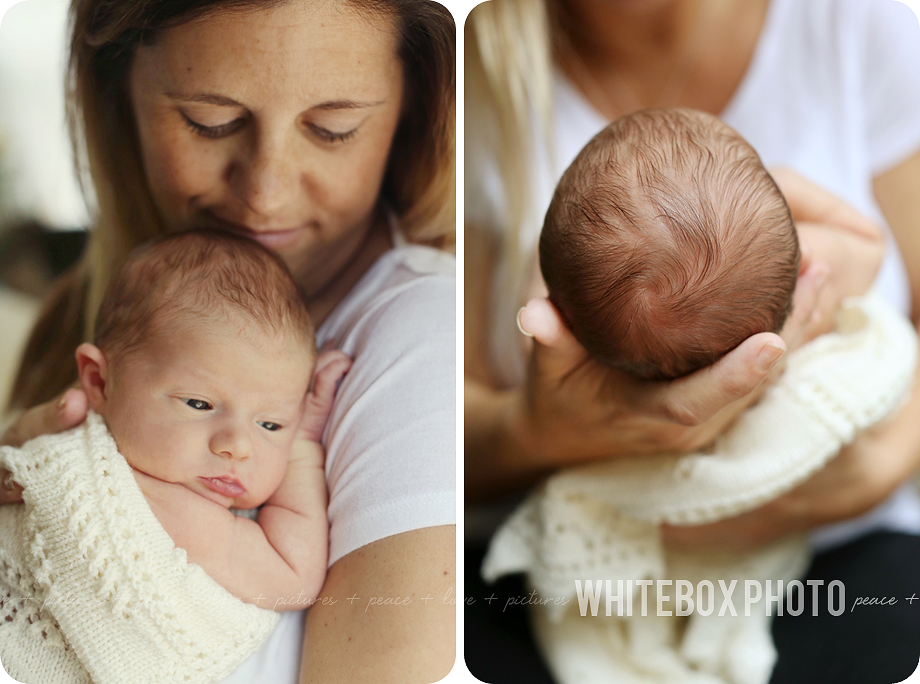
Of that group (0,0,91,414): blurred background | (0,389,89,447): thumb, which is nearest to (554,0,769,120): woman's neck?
(0,0,91,414): blurred background

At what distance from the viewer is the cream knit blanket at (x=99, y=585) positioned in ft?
1.84

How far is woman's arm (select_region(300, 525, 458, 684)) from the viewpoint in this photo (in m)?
0.61

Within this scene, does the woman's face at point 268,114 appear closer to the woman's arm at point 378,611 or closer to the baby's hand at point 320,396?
the baby's hand at point 320,396

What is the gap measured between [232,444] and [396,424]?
16cm

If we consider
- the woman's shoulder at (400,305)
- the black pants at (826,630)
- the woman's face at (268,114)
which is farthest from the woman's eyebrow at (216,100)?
the black pants at (826,630)

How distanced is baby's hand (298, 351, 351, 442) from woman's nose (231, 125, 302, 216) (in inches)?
6.3

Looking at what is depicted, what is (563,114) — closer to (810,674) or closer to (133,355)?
(133,355)

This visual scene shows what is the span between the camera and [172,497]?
58 cm

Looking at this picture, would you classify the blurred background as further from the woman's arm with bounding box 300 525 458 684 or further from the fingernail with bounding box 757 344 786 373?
the fingernail with bounding box 757 344 786 373

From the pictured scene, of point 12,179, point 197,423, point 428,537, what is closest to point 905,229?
point 428,537

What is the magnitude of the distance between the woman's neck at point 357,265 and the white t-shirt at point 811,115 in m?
0.16

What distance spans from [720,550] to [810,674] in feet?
0.53

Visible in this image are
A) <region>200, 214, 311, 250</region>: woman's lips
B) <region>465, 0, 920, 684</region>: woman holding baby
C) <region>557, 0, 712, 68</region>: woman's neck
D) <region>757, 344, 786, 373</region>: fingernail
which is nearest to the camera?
<region>757, 344, 786, 373</region>: fingernail

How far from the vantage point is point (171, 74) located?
0.61 metres
